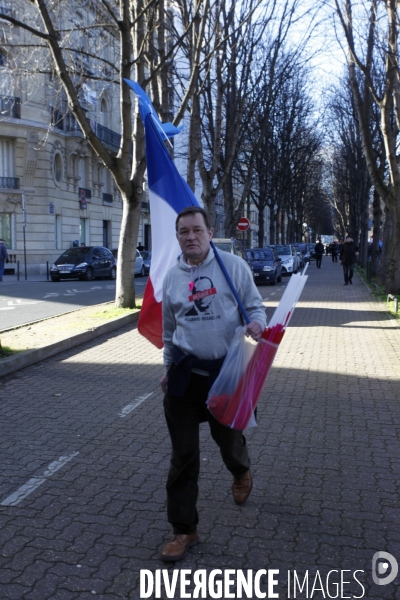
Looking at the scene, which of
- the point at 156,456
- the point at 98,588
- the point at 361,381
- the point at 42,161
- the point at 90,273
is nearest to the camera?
the point at 98,588

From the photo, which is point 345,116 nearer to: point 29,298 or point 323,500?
point 29,298

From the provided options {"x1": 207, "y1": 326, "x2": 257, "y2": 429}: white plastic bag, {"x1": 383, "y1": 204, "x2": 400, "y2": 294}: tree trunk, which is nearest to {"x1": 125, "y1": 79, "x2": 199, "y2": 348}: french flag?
{"x1": 207, "y1": 326, "x2": 257, "y2": 429}: white plastic bag

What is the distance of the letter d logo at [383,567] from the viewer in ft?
12.3

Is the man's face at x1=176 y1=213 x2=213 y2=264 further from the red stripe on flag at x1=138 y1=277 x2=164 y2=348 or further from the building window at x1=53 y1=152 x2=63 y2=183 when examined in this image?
the building window at x1=53 y1=152 x2=63 y2=183

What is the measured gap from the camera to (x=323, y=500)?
488cm

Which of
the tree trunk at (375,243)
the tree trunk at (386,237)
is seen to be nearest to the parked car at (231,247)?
the tree trunk at (386,237)

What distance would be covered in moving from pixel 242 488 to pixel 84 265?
1151 inches

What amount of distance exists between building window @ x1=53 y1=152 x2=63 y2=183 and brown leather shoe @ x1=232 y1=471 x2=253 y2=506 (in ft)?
122

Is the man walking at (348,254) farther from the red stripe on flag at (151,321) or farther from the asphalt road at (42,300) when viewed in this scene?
the red stripe on flag at (151,321)

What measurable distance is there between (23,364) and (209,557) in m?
6.54

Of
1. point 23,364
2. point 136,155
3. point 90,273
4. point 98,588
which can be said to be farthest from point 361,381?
point 90,273

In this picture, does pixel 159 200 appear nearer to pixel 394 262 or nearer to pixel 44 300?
pixel 394 262

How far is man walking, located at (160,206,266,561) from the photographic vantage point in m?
4.04

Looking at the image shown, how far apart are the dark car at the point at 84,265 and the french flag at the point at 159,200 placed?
1078 inches
